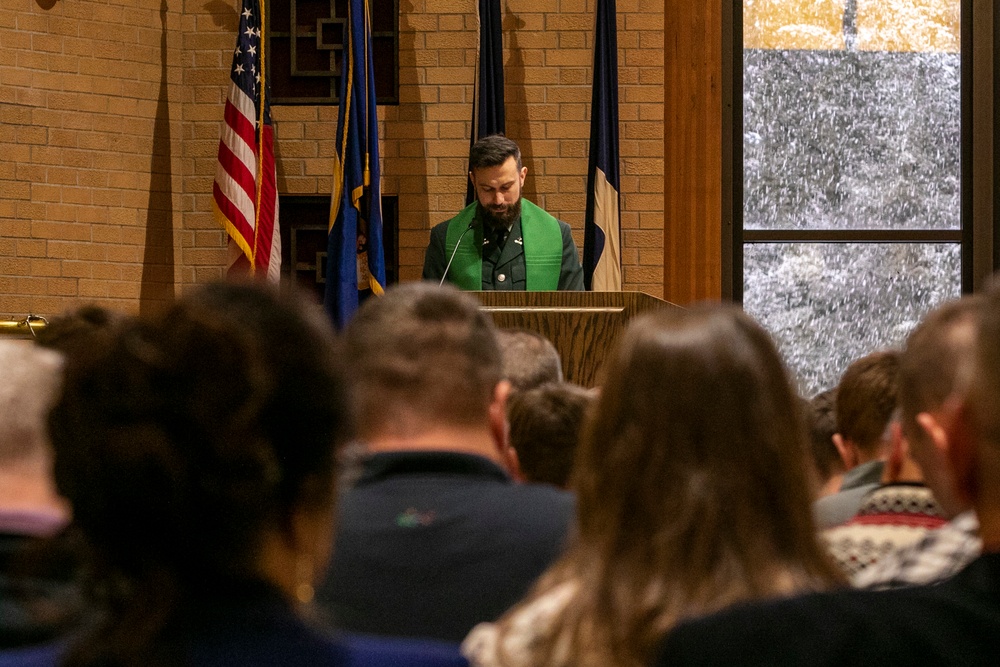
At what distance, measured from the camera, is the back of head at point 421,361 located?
171 cm

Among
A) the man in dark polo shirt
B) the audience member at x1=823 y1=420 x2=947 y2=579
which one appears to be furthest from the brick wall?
the audience member at x1=823 y1=420 x2=947 y2=579

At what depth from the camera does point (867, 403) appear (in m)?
2.10

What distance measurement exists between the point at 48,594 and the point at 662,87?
17.8 feet

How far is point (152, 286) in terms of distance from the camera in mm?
6086

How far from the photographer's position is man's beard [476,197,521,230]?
4855 mm

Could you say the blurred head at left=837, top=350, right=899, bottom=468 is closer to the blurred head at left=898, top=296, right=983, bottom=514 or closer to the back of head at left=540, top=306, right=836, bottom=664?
the blurred head at left=898, top=296, right=983, bottom=514

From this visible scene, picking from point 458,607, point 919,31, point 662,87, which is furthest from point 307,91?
point 458,607

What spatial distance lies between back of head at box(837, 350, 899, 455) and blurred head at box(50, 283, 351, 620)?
1.41 meters

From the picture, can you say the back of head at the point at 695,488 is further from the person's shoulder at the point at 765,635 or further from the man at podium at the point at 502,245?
the man at podium at the point at 502,245

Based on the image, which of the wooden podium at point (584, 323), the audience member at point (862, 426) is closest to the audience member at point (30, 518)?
the audience member at point (862, 426)

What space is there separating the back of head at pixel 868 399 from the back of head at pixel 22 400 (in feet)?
4.40

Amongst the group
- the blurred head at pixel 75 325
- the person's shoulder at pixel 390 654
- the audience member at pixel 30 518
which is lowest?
the person's shoulder at pixel 390 654

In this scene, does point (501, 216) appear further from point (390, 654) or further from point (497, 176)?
point (390, 654)

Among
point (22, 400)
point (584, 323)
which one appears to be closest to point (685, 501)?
point (22, 400)
